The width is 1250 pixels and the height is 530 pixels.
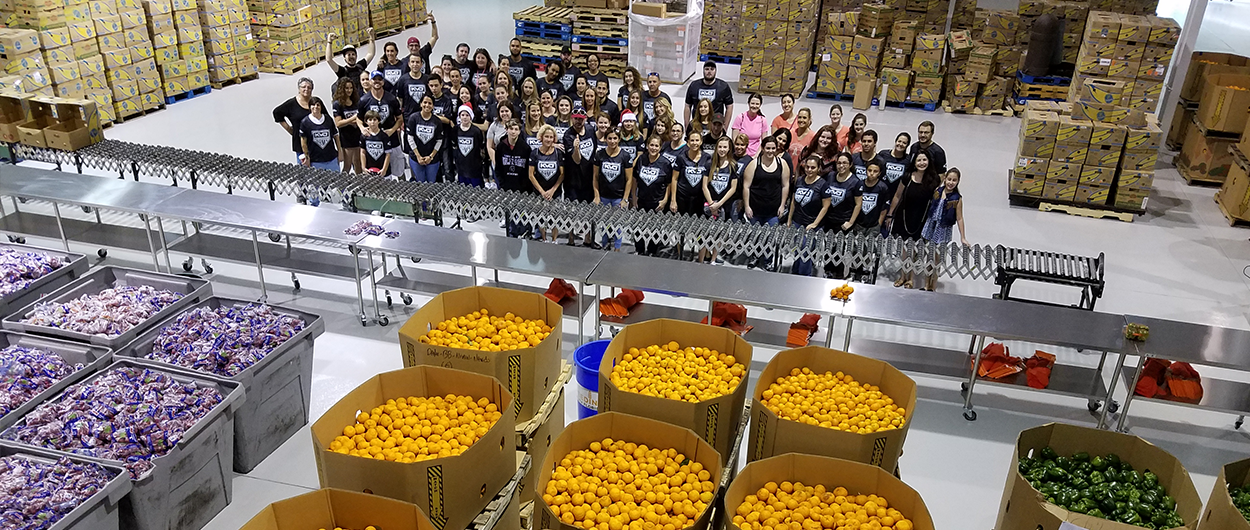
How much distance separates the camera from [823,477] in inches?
162

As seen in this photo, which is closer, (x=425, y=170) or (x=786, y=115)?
(x=425, y=170)

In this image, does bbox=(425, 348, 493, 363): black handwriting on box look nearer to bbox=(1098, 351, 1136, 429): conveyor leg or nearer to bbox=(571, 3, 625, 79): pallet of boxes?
bbox=(1098, 351, 1136, 429): conveyor leg

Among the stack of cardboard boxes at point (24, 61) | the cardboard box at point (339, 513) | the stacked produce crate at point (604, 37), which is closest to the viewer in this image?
the cardboard box at point (339, 513)

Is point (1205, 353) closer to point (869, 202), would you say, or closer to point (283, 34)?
point (869, 202)

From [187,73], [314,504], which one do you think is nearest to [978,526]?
[314,504]

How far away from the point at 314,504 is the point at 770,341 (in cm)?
395

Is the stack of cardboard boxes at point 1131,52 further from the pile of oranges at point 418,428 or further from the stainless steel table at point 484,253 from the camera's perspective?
the pile of oranges at point 418,428

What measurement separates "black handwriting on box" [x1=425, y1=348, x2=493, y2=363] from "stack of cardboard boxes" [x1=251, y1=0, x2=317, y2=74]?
11.6 meters

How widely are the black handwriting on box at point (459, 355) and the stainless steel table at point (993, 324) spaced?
9.02 ft

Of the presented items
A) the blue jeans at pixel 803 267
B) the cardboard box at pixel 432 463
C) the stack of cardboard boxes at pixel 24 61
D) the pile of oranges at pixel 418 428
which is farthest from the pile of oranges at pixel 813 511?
the stack of cardboard boxes at pixel 24 61

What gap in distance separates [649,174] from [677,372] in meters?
3.41

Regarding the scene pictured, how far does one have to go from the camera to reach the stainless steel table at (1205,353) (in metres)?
5.82

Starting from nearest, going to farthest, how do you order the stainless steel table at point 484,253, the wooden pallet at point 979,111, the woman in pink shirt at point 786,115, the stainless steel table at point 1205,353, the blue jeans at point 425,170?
the stainless steel table at point 1205,353 → the stainless steel table at point 484,253 → the blue jeans at point 425,170 → the woman in pink shirt at point 786,115 → the wooden pallet at point 979,111

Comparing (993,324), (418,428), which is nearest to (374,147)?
(418,428)
